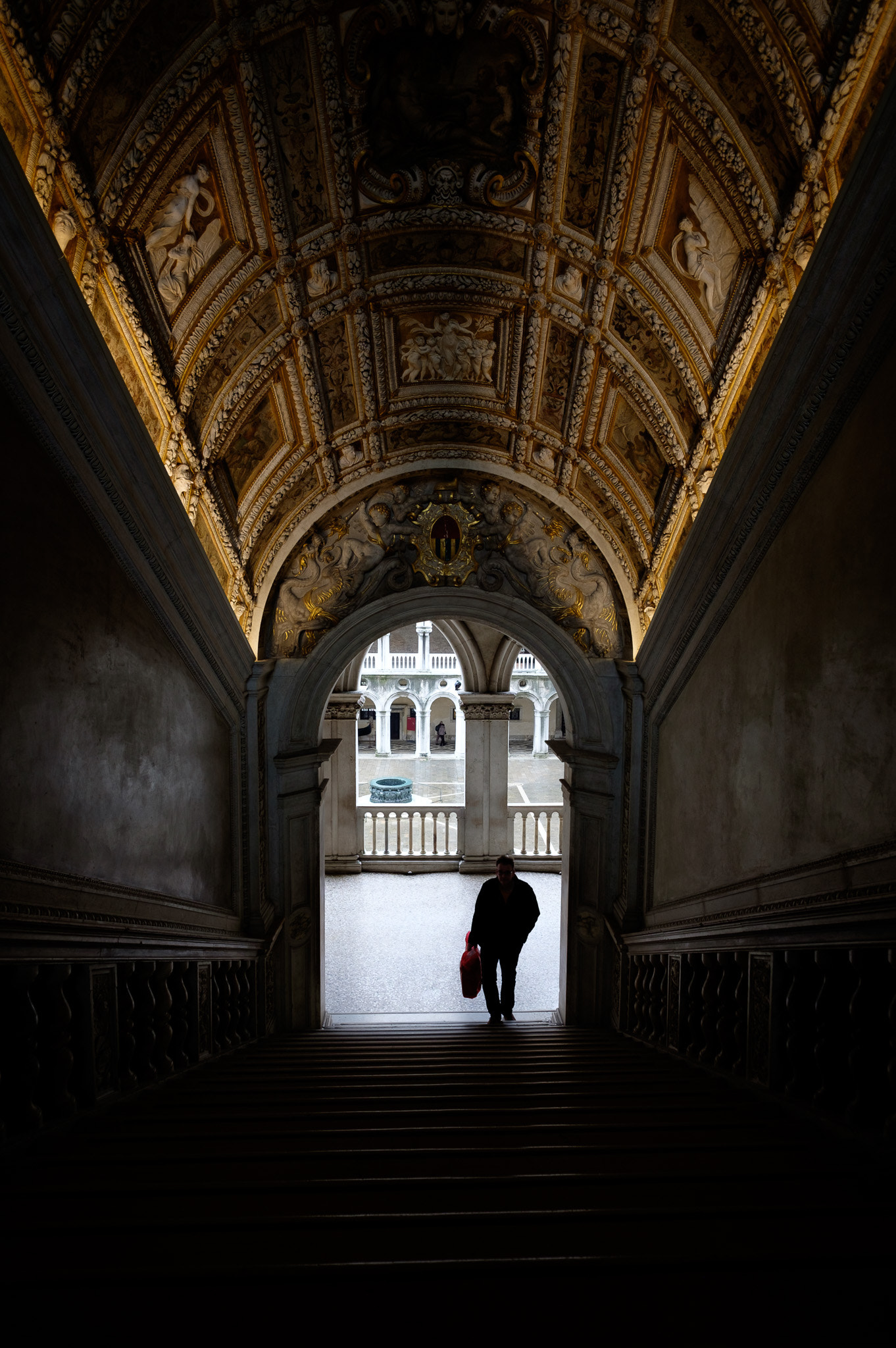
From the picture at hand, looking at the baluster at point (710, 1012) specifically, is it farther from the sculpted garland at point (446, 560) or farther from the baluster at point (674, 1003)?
the sculpted garland at point (446, 560)

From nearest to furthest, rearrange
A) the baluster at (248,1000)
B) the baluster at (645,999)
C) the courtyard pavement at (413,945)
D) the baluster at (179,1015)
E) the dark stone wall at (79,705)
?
the dark stone wall at (79,705) < the baluster at (179,1015) < the baluster at (645,999) < the baluster at (248,1000) < the courtyard pavement at (413,945)

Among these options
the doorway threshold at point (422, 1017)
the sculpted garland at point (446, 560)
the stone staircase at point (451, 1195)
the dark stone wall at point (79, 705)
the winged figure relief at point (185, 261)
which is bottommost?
the doorway threshold at point (422, 1017)

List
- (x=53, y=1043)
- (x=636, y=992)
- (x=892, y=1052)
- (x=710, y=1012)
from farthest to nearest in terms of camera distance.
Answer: (x=636, y=992) < (x=710, y=1012) < (x=53, y=1043) < (x=892, y=1052)

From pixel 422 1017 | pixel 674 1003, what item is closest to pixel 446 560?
pixel 674 1003

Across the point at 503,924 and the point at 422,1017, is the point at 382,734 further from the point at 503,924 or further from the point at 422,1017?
the point at 503,924

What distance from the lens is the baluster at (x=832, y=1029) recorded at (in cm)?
313

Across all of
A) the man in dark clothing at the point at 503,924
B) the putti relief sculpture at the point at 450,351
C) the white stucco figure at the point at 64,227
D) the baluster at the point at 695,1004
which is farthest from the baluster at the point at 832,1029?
the putti relief sculpture at the point at 450,351

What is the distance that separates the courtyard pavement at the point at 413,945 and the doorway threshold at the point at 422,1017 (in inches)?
3.1

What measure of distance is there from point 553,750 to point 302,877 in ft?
9.40

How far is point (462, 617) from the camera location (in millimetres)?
8422

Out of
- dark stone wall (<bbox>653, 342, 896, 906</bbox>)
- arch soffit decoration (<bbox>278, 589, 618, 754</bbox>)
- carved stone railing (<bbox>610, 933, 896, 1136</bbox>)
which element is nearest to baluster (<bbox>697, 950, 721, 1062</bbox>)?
carved stone railing (<bbox>610, 933, 896, 1136</bbox>)

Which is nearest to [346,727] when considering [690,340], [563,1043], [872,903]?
[563,1043]

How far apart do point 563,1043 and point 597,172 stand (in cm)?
587

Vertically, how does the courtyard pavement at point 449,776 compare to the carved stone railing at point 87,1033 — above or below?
below
